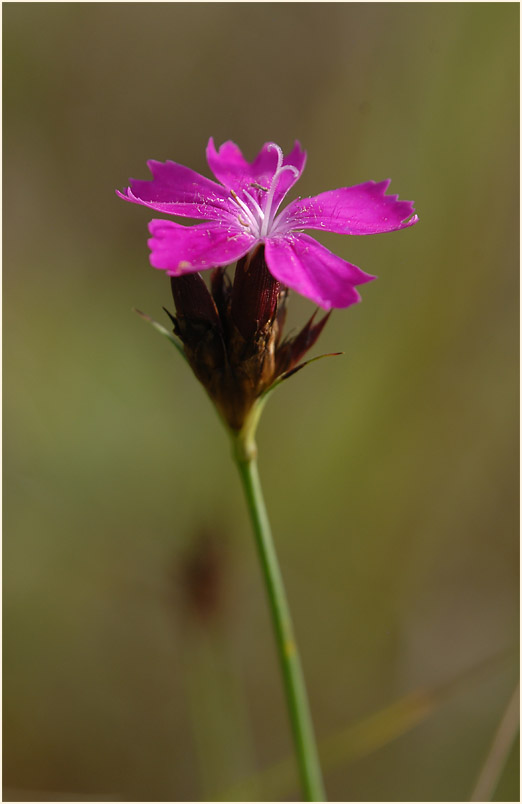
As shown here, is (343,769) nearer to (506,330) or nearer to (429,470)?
(429,470)

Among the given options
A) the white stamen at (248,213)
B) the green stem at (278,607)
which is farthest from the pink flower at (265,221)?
the green stem at (278,607)

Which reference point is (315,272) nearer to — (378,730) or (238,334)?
(238,334)

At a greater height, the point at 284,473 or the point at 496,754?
the point at 284,473

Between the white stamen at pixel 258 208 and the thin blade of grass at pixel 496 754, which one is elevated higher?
the white stamen at pixel 258 208

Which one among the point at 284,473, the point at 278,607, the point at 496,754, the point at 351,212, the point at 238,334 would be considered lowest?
the point at 496,754

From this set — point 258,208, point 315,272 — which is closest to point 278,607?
point 315,272

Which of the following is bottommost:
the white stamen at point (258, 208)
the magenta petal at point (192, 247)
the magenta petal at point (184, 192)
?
the magenta petal at point (192, 247)

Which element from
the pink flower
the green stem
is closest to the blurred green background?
the green stem

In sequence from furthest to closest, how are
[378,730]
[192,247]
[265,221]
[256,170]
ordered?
[378,730]
[256,170]
[265,221]
[192,247]

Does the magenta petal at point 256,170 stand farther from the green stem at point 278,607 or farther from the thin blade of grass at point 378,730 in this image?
the thin blade of grass at point 378,730
